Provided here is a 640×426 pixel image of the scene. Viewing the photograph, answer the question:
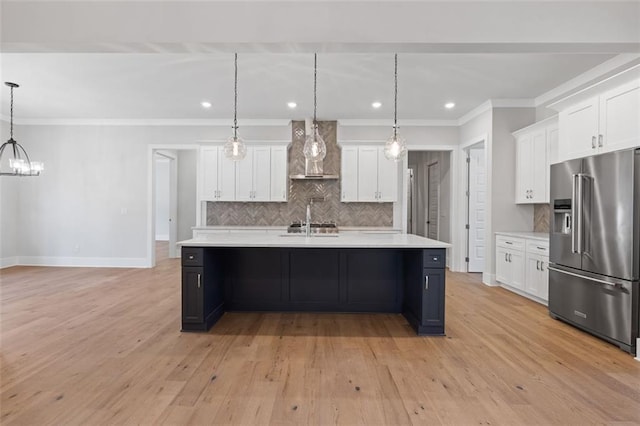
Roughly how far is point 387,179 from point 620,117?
3531 millimetres

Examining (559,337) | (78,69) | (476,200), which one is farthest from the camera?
(476,200)

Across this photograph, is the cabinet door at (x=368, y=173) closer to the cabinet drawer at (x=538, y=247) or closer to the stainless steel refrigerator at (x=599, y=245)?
the cabinet drawer at (x=538, y=247)

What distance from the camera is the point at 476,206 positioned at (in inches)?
253

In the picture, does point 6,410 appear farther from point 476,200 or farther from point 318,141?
point 476,200

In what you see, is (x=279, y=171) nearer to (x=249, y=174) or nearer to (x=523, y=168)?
(x=249, y=174)

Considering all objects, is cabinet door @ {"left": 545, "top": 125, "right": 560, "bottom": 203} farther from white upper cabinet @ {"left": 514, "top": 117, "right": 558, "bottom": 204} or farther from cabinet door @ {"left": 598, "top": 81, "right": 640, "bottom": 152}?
cabinet door @ {"left": 598, "top": 81, "right": 640, "bottom": 152}

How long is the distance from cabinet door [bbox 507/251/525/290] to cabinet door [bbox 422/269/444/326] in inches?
82.5

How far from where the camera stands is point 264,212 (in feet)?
21.9

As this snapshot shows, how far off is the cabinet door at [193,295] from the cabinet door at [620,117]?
4.13 metres

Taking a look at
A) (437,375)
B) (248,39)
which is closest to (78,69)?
(248,39)

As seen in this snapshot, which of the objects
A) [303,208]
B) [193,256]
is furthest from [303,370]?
[303,208]

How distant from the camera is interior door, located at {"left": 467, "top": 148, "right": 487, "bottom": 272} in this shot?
6.42 metres

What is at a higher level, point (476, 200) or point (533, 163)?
point (533, 163)

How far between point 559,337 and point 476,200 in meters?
3.55
